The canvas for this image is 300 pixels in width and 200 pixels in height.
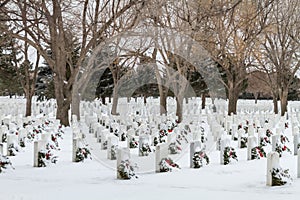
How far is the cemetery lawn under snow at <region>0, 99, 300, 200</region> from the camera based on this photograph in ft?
Result: 16.9

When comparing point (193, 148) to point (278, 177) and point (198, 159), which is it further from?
point (278, 177)

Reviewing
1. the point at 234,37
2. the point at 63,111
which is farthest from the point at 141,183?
the point at 63,111

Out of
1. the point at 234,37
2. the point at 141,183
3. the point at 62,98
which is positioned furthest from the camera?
the point at 62,98

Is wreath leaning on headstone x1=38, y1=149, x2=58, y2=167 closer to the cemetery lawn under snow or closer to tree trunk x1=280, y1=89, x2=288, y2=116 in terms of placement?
the cemetery lawn under snow

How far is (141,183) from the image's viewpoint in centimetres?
581

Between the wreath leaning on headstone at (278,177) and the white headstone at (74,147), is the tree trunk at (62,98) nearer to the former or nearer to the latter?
the white headstone at (74,147)

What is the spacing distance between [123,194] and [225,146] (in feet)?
9.98

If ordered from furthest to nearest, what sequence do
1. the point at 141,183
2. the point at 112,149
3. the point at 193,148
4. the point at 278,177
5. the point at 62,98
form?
the point at 62,98 < the point at 112,149 < the point at 193,148 < the point at 141,183 < the point at 278,177

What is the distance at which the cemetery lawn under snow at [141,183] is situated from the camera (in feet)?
16.9

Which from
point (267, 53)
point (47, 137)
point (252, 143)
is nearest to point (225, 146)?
point (252, 143)

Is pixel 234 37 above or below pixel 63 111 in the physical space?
above

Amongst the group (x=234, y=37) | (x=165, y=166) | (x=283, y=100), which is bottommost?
(x=165, y=166)

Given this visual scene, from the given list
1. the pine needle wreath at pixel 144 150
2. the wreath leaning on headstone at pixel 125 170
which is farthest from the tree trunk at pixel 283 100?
the wreath leaning on headstone at pixel 125 170

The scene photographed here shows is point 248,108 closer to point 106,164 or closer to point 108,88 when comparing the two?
point 108,88
